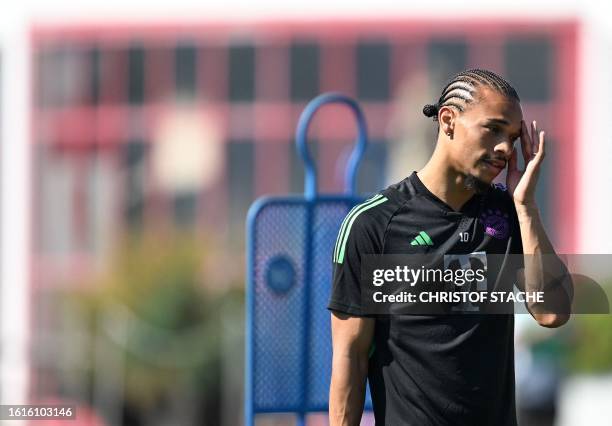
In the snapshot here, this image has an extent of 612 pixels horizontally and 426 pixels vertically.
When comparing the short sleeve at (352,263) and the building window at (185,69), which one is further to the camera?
the building window at (185,69)

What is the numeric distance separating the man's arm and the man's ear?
564 millimetres

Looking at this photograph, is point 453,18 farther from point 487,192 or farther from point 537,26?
point 487,192

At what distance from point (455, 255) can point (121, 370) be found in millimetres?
14291

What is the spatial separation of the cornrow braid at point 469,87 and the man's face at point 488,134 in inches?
0.8

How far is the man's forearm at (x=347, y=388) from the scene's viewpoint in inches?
149

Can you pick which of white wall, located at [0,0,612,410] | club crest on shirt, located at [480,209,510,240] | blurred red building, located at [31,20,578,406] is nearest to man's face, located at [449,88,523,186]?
club crest on shirt, located at [480,209,510,240]

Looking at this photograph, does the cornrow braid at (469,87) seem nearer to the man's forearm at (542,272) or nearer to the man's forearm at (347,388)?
the man's forearm at (542,272)

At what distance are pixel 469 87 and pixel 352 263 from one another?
58 centimetres

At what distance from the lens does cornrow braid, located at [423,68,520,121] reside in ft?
12.4

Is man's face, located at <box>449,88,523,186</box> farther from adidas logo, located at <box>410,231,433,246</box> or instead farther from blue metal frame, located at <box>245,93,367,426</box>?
blue metal frame, located at <box>245,93,367,426</box>

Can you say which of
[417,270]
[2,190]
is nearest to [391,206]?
[417,270]

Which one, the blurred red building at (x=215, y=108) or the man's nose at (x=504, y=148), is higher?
the blurred red building at (x=215, y=108)

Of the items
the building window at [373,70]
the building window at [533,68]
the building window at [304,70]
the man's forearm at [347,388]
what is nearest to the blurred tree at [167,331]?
the building window at [304,70]

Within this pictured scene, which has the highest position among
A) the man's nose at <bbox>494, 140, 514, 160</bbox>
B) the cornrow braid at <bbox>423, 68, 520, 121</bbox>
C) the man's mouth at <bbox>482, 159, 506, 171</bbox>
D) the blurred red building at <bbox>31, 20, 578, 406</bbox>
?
the blurred red building at <bbox>31, 20, 578, 406</bbox>
